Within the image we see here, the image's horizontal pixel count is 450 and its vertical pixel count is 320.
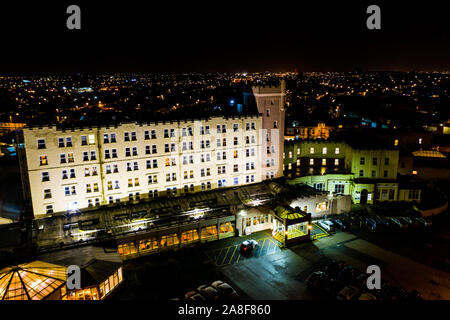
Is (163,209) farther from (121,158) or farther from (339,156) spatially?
(339,156)

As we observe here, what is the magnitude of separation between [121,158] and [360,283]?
3385 cm

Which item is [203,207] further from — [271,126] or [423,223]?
[423,223]

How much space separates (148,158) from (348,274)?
30.2m

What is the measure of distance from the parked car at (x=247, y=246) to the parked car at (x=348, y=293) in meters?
12.9

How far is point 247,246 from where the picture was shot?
44.0m

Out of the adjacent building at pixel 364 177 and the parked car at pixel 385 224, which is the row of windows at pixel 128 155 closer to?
the adjacent building at pixel 364 177

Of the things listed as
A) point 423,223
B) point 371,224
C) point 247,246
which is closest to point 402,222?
point 423,223

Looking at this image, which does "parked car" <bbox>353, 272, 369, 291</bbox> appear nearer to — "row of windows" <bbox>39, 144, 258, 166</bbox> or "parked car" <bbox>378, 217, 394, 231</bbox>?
"parked car" <bbox>378, 217, 394, 231</bbox>

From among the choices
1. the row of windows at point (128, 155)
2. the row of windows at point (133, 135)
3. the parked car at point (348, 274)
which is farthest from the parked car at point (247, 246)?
the row of windows at point (133, 135)

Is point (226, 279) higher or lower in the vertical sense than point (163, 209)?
lower

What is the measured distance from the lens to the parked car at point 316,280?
121ft

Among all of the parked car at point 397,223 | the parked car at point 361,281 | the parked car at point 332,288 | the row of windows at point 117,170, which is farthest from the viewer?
the parked car at point 397,223

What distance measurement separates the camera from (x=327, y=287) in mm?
36250
